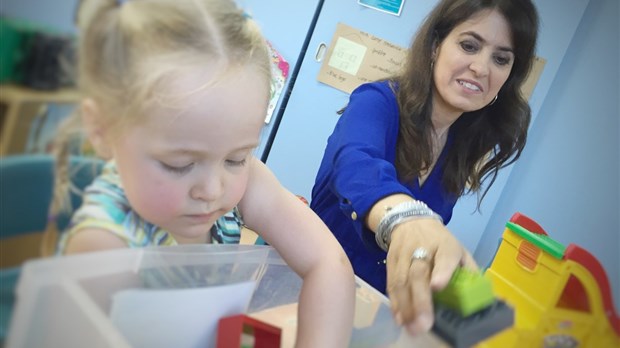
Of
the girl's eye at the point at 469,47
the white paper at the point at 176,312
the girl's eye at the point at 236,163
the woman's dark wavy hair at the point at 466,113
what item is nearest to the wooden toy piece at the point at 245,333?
the white paper at the point at 176,312

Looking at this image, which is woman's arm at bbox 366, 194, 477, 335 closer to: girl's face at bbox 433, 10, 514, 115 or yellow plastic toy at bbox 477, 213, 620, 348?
yellow plastic toy at bbox 477, 213, 620, 348

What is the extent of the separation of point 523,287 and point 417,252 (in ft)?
0.32

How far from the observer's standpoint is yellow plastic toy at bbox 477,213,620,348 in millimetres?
322

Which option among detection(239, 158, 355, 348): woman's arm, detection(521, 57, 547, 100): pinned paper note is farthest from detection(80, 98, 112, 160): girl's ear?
detection(521, 57, 547, 100): pinned paper note

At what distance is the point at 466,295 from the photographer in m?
0.28

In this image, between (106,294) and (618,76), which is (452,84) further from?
(106,294)

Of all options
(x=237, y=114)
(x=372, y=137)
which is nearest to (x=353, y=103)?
(x=372, y=137)

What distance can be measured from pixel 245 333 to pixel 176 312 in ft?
0.27

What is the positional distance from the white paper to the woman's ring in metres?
0.12

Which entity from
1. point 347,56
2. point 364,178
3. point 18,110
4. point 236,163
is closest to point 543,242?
point 364,178

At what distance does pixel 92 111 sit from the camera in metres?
0.18

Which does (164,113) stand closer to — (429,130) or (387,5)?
(429,130)

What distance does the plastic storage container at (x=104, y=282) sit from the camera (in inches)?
7.4

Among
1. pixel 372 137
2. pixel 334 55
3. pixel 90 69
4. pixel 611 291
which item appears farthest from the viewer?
pixel 334 55
